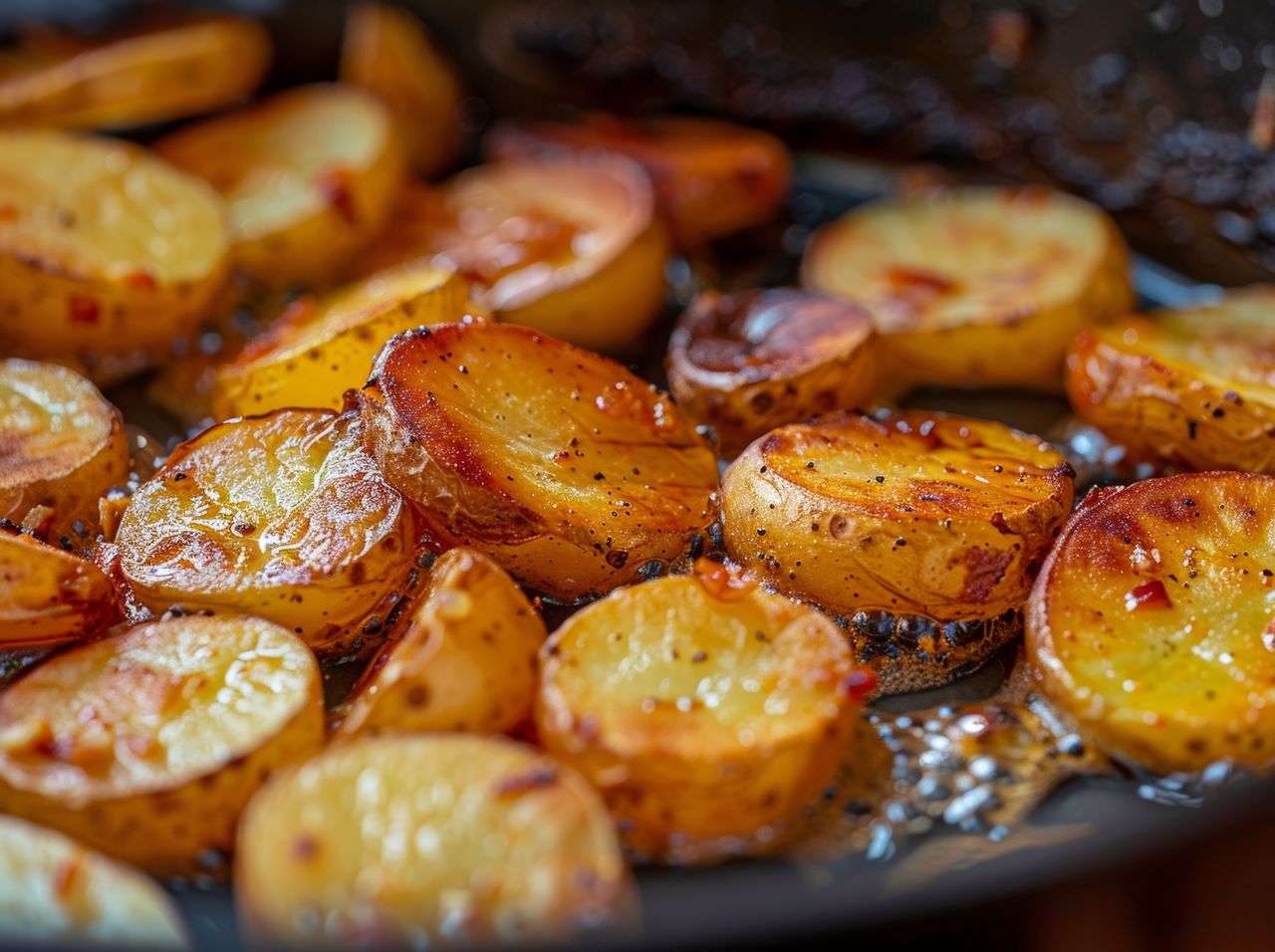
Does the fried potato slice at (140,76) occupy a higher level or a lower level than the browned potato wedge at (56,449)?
higher

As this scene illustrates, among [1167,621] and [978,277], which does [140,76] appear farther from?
[1167,621]

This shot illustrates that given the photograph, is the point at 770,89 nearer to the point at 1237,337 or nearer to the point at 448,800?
the point at 1237,337

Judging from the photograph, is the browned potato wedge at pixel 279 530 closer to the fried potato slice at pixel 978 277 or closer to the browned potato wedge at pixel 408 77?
the fried potato slice at pixel 978 277

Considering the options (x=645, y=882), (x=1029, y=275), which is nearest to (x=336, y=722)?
(x=645, y=882)

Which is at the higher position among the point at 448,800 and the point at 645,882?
the point at 448,800


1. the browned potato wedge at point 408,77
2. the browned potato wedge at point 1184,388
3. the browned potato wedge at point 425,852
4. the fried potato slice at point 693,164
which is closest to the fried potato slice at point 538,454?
the browned potato wedge at point 425,852

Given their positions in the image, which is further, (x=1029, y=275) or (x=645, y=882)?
(x=1029, y=275)

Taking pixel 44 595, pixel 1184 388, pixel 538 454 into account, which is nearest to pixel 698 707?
pixel 538 454
